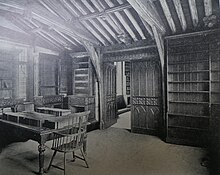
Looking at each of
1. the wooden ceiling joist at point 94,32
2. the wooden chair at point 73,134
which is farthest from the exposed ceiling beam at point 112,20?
the wooden chair at point 73,134

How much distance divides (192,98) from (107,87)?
265 centimetres

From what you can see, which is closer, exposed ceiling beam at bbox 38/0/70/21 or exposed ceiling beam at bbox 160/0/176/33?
exposed ceiling beam at bbox 160/0/176/33

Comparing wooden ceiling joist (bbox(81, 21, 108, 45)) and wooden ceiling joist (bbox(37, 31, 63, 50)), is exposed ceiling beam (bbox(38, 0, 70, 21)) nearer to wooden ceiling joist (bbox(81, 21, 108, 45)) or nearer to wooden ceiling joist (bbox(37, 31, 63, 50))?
wooden ceiling joist (bbox(81, 21, 108, 45))

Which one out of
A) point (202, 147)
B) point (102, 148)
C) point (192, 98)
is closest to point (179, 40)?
point (192, 98)

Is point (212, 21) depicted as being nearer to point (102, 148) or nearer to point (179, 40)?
point (179, 40)

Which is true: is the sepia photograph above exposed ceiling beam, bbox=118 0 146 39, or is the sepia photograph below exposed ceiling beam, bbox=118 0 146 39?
below

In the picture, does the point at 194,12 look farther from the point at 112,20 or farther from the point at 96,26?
the point at 96,26

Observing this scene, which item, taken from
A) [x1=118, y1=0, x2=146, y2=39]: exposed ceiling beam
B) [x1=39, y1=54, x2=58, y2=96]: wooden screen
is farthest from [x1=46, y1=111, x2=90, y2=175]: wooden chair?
[x1=39, y1=54, x2=58, y2=96]: wooden screen

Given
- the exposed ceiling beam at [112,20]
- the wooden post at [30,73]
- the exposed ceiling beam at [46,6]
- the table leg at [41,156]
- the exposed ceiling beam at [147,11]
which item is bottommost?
the table leg at [41,156]

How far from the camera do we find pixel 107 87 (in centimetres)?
600

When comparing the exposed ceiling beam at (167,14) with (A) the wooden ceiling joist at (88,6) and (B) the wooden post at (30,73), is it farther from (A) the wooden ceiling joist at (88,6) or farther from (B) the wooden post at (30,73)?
(B) the wooden post at (30,73)

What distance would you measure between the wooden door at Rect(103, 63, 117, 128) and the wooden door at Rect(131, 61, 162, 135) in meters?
0.97

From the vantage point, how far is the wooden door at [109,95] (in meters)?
5.86

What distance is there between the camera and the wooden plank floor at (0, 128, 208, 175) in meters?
2.88
